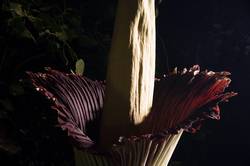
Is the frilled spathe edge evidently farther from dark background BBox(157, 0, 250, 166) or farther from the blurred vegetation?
dark background BBox(157, 0, 250, 166)

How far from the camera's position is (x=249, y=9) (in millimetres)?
1429

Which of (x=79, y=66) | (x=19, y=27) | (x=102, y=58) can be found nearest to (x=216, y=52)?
(x=102, y=58)

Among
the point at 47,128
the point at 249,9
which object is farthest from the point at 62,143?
the point at 249,9

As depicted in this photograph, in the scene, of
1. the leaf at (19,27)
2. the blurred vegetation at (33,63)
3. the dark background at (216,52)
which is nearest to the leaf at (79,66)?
the blurred vegetation at (33,63)

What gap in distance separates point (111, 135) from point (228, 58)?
72cm

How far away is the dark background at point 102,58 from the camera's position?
3.52 feet

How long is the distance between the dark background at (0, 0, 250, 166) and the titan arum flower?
0.22 m

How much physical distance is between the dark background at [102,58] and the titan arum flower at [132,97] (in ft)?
0.71

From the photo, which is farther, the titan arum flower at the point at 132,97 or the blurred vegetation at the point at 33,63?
the blurred vegetation at the point at 33,63

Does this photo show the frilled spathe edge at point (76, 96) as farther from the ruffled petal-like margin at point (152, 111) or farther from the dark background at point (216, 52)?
the dark background at point (216, 52)

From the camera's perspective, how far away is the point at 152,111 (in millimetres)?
883

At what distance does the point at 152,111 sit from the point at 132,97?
0.24 feet

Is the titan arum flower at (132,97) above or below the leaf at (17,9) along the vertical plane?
below

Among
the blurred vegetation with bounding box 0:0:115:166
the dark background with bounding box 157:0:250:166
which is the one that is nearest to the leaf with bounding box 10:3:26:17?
the blurred vegetation with bounding box 0:0:115:166
